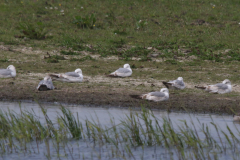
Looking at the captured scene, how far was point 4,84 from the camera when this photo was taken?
11469 mm

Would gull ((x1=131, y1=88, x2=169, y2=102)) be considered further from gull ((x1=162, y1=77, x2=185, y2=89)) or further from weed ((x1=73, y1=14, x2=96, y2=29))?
weed ((x1=73, y1=14, x2=96, y2=29))

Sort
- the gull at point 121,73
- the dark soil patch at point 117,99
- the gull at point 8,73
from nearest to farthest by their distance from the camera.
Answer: the dark soil patch at point 117,99 → the gull at point 8,73 → the gull at point 121,73

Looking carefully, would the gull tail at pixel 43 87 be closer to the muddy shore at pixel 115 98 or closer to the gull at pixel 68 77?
the muddy shore at pixel 115 98

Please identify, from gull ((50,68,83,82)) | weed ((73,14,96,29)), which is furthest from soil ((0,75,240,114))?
weed ((73,14,96,29))

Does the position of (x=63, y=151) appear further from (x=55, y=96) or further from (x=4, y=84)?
(x=4, y=84)

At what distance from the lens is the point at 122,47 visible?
1692 centimetres

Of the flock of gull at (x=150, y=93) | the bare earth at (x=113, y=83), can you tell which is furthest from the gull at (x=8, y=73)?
the bare earth at (x=113, y=83)

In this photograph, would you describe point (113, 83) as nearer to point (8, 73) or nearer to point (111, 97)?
point (111, 97)

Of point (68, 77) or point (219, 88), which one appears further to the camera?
point (68, 77)

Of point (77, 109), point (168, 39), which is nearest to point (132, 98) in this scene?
point (77, 109)

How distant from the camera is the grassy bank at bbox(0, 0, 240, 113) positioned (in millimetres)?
10734

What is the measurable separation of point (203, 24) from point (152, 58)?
6126 mm

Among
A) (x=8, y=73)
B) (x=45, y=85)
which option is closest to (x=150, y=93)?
(x=45, y=85)

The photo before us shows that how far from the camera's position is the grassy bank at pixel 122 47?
10.7 m
